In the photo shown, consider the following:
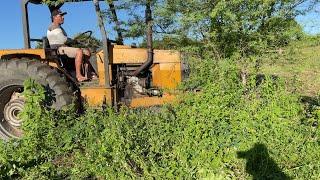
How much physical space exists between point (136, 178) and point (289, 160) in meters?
1.69

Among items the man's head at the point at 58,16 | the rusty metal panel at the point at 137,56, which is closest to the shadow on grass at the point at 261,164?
the rusty metal panel at the point at 137,56

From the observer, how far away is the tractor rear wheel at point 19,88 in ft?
26.4

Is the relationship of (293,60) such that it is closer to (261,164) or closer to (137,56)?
(137,56)

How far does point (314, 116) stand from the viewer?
6.41 m

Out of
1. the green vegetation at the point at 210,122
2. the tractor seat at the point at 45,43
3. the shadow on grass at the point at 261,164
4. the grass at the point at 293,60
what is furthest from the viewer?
the tractor seat at the point at 45,43

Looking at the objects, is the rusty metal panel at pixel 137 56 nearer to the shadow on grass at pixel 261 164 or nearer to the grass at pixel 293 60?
the grass at pixel 293 60

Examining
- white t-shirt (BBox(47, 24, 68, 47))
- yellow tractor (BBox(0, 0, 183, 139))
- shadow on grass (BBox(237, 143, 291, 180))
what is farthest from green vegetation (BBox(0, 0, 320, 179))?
white t-shirt (BBox(47, 24, 68, 47))

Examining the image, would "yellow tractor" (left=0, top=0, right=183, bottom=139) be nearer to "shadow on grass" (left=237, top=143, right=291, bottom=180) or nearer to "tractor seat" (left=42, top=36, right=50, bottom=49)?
"tractor seat" (left=42, top=36, right=50, bottom=49)

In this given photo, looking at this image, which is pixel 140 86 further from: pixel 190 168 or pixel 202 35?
pixel 190 168

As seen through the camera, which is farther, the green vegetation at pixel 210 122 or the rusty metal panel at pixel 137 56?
the rusty metal panel at pixel 137 56

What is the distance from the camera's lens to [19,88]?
8.68 meters

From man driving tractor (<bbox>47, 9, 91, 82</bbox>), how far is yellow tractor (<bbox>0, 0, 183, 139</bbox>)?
0.10 m

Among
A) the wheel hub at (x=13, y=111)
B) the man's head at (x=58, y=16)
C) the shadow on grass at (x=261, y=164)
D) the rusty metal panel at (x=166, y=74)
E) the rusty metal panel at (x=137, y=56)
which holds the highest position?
the man's head at (x=58, y=16)

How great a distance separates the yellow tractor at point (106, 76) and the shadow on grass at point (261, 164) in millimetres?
2687
